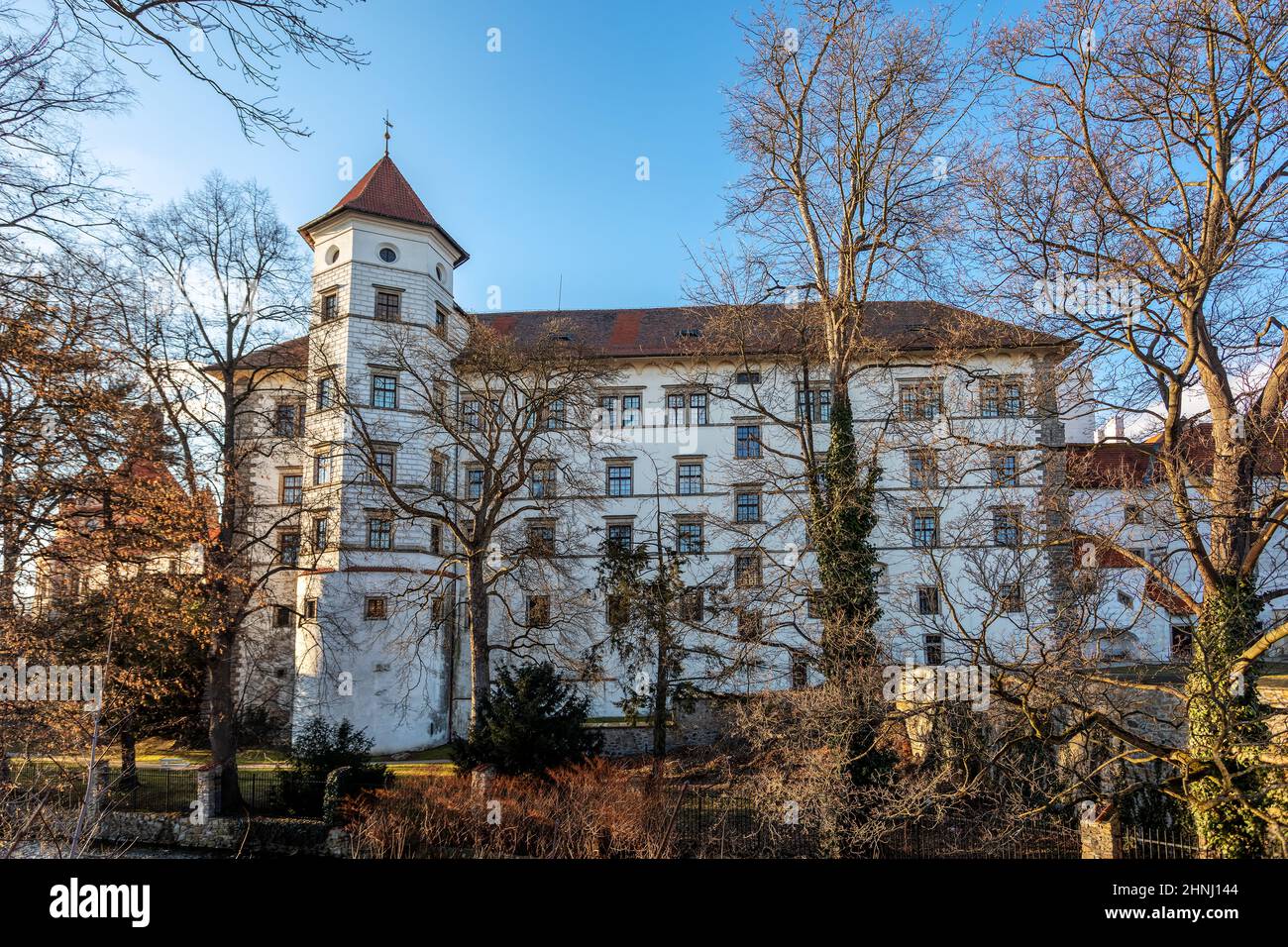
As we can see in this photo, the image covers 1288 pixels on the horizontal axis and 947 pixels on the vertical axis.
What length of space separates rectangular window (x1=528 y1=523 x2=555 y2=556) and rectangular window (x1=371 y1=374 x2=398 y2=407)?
6.18m

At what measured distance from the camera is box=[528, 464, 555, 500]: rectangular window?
2169cm

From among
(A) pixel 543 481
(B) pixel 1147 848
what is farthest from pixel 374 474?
(B) pixel 1147 848

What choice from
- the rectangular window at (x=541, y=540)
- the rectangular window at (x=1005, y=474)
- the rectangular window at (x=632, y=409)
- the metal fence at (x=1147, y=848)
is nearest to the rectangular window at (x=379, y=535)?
the rectangular window at (x=541, y=540)

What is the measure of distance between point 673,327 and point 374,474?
1371 cm

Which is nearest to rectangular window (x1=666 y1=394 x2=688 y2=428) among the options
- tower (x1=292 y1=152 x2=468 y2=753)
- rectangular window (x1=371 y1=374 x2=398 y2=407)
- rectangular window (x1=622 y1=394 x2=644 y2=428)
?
rectangular window (x1=622 y1=394 x2=644 y2=428)

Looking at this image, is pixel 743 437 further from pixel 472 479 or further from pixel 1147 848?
pixel 1147 848

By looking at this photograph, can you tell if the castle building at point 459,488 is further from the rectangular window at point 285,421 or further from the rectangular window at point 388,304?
the rectangular window at point 285,421

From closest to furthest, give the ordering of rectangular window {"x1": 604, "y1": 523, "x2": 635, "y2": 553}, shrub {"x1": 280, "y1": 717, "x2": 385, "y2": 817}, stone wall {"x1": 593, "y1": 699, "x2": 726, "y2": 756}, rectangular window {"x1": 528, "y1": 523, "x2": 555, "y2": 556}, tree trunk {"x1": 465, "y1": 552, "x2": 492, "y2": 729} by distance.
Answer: shrub {"x1": 280, "y1": 717, "x2": 385, "y2": 817}
tree trunk {"x1": 465, "y1": 552, "x2": 492, "y2": 729}
rectangular window {"x1": 528, "y1": 523, "x2": 555, "y2": 556}
stone wall {"x1": 593, "y1": 699, "x2": 726, "y2": 756}
rectangular window {"x1": 604, "y1": 523, "x2": 635, "y2": 553}

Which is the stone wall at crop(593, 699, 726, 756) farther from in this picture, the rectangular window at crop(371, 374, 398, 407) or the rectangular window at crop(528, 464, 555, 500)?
the rectangular window at crop(371, 374, 398, 407)

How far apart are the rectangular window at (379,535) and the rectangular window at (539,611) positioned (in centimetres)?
508

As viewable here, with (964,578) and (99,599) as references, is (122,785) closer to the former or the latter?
(99,599)

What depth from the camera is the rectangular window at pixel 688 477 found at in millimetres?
29094

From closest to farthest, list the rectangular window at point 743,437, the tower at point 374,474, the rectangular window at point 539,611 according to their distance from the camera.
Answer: the rectangular window at point 539,611
the tower at point 374,474
the rectangular window at point 743,437

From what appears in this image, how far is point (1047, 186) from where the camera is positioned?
12664mm
